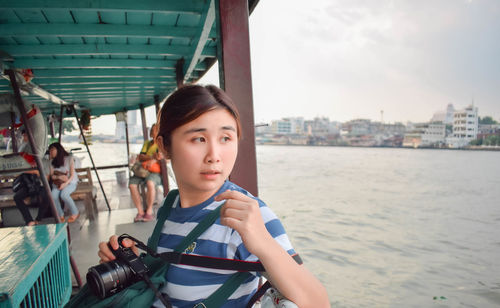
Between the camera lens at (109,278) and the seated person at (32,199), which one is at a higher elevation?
the camera lens at (109,278)

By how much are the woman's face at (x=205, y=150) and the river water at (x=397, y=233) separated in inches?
305

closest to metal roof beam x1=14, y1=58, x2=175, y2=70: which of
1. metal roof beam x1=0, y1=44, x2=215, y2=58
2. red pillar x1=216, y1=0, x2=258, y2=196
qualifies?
metal roof beam x1=0, y1=44, x2=215, y2=58

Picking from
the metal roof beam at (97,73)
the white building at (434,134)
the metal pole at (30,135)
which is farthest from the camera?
the white building at (434,134)

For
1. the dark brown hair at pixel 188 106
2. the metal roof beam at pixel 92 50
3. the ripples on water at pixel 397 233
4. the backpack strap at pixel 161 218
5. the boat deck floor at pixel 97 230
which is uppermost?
the metal roof beam at pixel 92 50

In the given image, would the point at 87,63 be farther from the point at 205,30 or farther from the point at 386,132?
the point at 386,132

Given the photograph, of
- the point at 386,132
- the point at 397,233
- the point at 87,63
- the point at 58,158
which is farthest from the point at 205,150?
the point at 386,132

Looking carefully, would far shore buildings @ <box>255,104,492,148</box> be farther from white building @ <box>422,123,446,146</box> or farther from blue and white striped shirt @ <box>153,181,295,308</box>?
blue and white striped shirt @ <box>153,181,295,308</box>

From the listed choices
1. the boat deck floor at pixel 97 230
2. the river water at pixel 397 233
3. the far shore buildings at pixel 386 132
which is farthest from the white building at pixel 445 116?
the boat deck floor at pixel 97 230

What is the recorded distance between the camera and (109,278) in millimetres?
772

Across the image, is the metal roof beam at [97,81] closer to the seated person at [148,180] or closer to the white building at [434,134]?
the seated person at [148,180]

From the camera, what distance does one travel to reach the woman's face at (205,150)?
803 millimetres

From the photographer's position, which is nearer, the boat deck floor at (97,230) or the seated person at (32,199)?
the boat deck floor at (97,230)

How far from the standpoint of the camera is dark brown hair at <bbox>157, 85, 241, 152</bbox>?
2.70ft

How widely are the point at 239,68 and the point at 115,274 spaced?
123 centimetres
